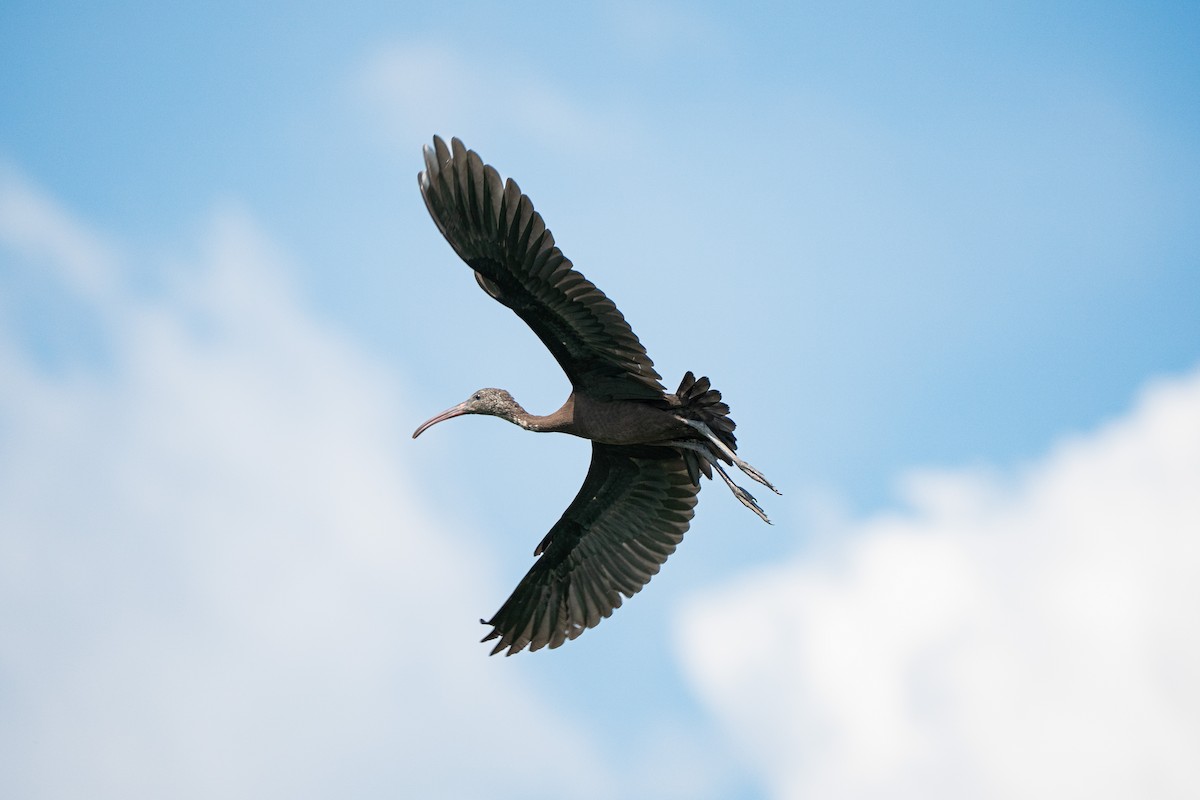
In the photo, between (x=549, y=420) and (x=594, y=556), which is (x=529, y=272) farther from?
(x=594, y=556)

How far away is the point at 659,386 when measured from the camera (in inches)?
403

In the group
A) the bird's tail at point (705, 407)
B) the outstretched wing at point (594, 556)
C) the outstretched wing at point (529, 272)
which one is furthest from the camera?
the outstretched wing at point (594, 556)

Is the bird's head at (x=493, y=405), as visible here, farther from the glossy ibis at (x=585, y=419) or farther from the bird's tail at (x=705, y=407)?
the bird's tail at (x=705, y=407)

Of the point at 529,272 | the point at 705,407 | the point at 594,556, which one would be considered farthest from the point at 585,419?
the point at 594,556

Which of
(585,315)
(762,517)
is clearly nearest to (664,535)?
(762,517)

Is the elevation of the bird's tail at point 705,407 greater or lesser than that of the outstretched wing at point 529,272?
greater

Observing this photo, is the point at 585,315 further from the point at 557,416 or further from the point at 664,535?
the point at 664,535

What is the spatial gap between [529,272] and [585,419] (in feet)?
4.78

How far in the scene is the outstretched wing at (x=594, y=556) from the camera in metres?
11.6

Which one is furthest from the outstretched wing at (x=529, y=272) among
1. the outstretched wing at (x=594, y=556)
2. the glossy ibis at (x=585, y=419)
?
the outstretched wing at (x=594, y=556)

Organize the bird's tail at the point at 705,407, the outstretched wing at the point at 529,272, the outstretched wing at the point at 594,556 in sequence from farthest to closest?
the outstretched wing at the point at 594,556 < the bird's tail at the point at 705,407 < the outstretched wing at the point at 529,272

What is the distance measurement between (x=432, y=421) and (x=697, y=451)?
7.81ft

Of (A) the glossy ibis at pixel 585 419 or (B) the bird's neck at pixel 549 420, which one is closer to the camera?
(A) the glossy ibis at pixel 585 419

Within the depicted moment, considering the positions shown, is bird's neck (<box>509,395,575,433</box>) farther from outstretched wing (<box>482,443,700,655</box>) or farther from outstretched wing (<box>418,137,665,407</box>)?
outstretched wing (<box>482,443,700,655</box>)
